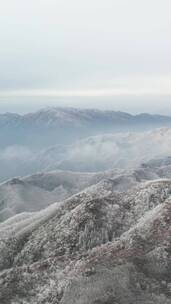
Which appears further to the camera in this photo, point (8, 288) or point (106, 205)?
point (106, 205)

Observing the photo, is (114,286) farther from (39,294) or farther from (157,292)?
(39,294)

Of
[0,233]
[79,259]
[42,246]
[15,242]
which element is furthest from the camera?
[0,233]

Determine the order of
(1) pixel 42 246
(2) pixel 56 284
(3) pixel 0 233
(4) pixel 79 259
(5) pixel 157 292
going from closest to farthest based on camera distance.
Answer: (5) pixel 157 292 → (2) pixel 56 284 → (4) pixel 79 259 → (1) pixel 42 246 → (3) pixel 0 233

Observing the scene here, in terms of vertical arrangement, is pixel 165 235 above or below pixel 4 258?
above

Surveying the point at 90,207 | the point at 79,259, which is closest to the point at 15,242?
the point at 90,207

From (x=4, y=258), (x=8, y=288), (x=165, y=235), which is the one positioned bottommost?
(x=4, y=258)

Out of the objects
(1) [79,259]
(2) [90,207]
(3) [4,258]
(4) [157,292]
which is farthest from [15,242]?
(4) [157,292]
